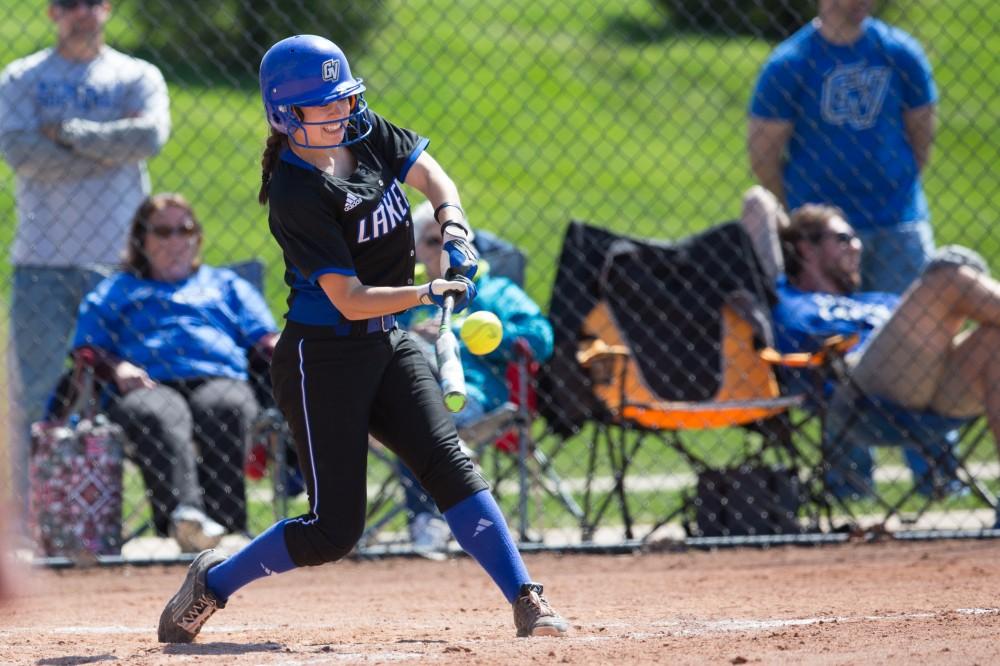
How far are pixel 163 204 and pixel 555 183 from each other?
9145 mm

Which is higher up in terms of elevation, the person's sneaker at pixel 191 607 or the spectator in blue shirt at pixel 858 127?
the spectator in blue shirt at pixel 858 127

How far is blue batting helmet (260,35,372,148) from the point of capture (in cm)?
402

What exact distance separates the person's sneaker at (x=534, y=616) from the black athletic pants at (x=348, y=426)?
1.01 feet

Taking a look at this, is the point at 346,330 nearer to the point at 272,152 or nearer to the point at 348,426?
the point at 348,426

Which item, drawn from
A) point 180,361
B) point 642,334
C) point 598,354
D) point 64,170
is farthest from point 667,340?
point 64,170

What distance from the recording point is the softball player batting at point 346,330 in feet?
13.2

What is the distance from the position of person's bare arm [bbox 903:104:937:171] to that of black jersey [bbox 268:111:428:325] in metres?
3.49

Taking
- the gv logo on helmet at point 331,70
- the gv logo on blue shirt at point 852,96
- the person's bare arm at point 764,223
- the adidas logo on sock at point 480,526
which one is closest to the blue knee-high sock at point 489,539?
the adidas logo on sock at point 480,526

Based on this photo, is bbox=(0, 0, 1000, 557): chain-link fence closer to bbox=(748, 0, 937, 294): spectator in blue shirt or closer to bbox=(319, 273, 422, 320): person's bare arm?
bbox=(748, 0, 937, 294): spectator in blue shirt

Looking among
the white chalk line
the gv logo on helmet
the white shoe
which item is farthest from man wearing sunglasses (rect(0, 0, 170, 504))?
the gv logo on helmet

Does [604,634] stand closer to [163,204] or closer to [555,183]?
[163,204]

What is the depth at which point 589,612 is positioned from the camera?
484 centimetres

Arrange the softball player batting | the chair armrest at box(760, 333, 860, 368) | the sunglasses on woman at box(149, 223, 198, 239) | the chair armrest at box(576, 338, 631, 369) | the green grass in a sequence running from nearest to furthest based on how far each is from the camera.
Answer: the softball player batting, the chair armrest at box(760, 333, 860, 368), the chair armrest at box(576, 338, 631, 369), the sunglasses on woman at box(149, 223, 198, 239), the green grass

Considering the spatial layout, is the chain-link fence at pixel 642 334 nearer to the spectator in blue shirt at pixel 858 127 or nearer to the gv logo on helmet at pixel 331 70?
the spectator in blue shirt at pixel 858 127
